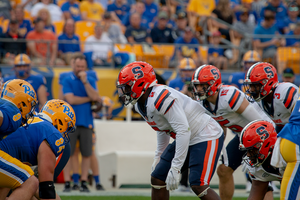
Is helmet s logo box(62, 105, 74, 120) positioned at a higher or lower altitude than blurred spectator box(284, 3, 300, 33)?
lower

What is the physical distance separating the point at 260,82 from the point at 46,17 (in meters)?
6.83

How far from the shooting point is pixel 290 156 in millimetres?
3514

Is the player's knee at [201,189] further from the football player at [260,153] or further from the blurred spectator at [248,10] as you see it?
the blurred spectator at [248,10]

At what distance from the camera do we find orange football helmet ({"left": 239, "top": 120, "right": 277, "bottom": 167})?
161 inches

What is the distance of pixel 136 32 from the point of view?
1070 centimetres

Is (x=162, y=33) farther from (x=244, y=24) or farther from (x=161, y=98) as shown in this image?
(x=161, y=98)

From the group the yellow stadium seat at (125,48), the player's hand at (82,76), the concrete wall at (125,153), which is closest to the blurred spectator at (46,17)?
the yellow stadium seat at (125,48)

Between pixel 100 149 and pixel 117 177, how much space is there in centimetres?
91

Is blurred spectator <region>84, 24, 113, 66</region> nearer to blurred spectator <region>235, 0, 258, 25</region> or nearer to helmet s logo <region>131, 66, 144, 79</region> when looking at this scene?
blurred spectator <region>235, 0, 258, 25</region>

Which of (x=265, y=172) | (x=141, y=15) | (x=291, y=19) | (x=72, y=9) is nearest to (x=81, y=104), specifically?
(x=265, y=172)

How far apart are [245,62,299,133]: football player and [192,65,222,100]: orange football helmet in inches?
15.5

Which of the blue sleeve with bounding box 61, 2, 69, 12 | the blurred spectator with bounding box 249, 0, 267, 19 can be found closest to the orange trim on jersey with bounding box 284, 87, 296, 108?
the blue sleeve with bounding box 61, 2, 69, 12

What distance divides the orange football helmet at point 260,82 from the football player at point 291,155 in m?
1.17

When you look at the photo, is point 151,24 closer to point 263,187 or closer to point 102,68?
point 102,68
